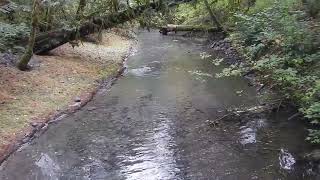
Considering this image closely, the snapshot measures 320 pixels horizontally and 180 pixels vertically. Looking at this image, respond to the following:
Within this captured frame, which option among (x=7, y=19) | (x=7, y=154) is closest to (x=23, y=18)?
(x=7, y=19)

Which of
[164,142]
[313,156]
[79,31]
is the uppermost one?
[79,31]

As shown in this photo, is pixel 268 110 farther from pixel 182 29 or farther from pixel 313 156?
pixel 182 29

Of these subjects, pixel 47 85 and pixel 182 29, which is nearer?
pixel 47 85

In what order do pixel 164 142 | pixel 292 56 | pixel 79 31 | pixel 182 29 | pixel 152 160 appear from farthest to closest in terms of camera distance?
pixel 182 29 < pixel 79 31 < pixel 292 56 < pixel 164 142 < pixel 152 160

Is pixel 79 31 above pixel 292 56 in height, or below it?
above

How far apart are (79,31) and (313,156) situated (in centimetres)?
1187

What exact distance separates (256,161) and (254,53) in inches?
333

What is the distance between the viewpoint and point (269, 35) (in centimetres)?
1411

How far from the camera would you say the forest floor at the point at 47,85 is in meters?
11.0

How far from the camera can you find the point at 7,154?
948 centimetres

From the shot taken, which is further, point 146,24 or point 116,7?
point 146,24

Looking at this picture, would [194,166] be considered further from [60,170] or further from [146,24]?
[146,24]

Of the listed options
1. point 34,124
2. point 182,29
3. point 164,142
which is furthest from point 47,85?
point 182,29

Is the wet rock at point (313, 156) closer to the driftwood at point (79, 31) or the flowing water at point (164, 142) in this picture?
the flowing water at point (164, 142)
